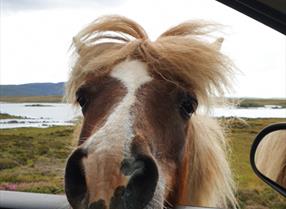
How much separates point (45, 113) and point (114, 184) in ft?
3.06

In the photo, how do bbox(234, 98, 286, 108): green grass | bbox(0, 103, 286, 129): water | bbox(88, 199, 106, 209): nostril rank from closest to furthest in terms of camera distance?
1. bbox(88, 199, 106, 209): nostril
2. bbox(234, 98, 286, 108): green grass
3. bbox(0, 103, 286, 129): water

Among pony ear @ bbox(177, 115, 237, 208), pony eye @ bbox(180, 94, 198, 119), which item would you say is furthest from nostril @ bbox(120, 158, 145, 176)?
pony ear @ bbox(177, 115, 237, 208)

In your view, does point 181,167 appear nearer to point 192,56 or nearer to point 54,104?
point 192,56

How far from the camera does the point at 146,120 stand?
3.88 feet

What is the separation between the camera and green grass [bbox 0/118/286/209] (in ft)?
5.57

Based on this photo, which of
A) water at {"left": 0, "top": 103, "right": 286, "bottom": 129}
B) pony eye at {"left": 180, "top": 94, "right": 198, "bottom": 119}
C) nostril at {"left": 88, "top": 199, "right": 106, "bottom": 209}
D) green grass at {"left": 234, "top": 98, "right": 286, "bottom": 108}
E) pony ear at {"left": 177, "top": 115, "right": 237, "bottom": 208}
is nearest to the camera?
nostril at {"left": 88, "top": 199, "right": 106, "bottom": 209}

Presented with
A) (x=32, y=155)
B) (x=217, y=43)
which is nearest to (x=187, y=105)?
(x=217, y=43)

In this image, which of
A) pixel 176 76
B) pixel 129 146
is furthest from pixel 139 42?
pixel 129 146

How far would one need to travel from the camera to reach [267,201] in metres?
1.63

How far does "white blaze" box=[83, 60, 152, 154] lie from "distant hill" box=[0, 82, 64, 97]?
54 centimetres

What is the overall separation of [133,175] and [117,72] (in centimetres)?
45

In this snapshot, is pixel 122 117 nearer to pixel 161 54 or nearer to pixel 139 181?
pixel 139 181

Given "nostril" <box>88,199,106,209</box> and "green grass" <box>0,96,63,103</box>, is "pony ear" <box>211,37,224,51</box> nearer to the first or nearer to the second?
"green grass" <box>0,96,63,103</box>

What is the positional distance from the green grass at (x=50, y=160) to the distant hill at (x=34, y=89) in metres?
0.16
